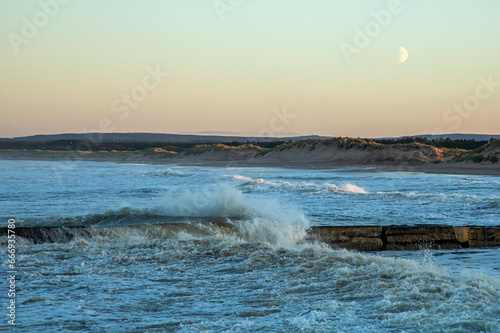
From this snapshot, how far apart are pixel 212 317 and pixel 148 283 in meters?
1.60

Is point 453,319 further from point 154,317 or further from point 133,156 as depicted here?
point 133,156

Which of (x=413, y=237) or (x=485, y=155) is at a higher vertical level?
(x=485, y=155)

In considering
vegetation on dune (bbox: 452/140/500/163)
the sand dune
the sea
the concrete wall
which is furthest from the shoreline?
the sea

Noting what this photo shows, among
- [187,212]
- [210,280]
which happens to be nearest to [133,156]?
[187,212]

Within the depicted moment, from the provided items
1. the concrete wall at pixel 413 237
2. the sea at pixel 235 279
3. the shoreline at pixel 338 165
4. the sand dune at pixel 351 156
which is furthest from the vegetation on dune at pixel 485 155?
the concrete wall at pixel 413 237

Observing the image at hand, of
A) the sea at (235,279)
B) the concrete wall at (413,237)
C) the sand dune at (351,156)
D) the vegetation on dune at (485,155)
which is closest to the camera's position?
→ the sea at (235,279)

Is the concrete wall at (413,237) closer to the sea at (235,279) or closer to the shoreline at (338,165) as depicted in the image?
the sea at (235,279)

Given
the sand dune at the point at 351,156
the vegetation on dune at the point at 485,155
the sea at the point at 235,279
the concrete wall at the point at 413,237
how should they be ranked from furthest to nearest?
the sand dune at the point at 351,156 → the vegetation on dune at the point at 485,155 → the concrete wall at the point at 413,237 → the sea at the point at 235,279

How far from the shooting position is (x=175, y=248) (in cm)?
866

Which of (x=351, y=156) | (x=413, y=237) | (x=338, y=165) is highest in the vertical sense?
(x=351, y=156)

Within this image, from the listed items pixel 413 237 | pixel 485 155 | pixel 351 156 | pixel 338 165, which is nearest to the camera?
pixel 413 237

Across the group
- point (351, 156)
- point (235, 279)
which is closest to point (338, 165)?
point (351, 156)

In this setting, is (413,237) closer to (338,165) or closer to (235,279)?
(235,279)

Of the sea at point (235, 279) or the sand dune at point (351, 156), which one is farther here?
the sand dune at point (351, 156)
